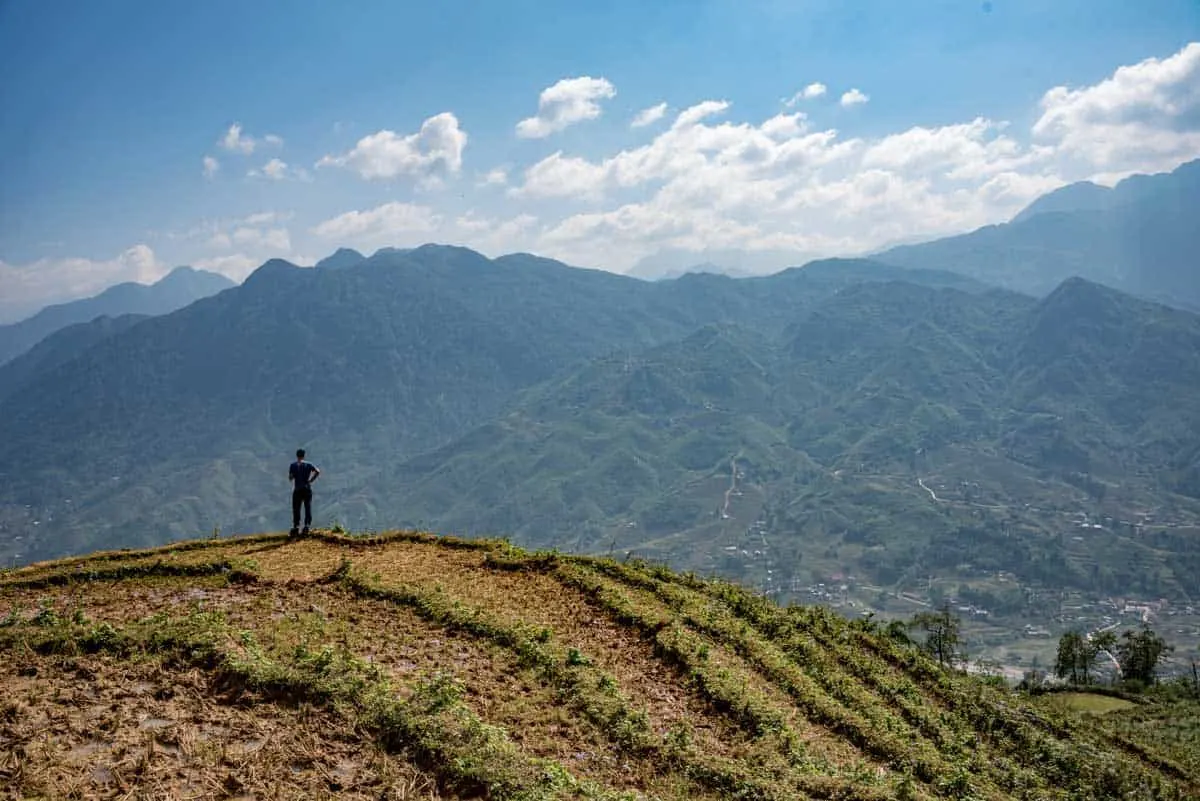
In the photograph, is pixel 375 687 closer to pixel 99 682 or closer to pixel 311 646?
pixel 311 646

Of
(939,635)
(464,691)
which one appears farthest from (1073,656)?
(464,691)

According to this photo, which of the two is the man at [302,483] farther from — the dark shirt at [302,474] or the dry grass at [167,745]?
the dry grass at [167,745]

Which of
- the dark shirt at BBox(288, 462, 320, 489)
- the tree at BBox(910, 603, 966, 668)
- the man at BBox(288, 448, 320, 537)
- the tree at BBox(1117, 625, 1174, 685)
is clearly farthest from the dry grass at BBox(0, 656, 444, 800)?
the tree at BBox(1117, 625, 1174, 685)

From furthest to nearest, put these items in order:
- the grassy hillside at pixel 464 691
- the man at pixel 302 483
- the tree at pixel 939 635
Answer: the tree at pixel 939 635
the man at pixel 302 483
the grassy hillside at pixel 464 691

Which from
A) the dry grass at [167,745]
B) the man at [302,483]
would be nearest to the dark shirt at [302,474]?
the man at [302,483]

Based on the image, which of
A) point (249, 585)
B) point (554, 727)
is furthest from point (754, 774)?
point (249, 585)

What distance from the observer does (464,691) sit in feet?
51.4

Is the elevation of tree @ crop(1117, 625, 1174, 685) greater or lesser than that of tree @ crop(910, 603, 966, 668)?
lesser

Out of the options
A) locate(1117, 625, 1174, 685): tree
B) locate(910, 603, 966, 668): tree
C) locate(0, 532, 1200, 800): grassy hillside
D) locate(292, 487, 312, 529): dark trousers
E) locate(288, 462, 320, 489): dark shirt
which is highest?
locate(288, 462, 320, 489): dark shirt

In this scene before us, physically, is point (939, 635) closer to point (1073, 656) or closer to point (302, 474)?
point (1073, 656)

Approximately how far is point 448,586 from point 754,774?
38.1 ft

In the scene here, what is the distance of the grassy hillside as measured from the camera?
499 inches

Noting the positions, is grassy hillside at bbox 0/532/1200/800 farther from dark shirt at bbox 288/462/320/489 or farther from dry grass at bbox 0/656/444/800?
dark shirt at bbox 288/462/320/489

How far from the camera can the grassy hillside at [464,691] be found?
1266 centimetres
